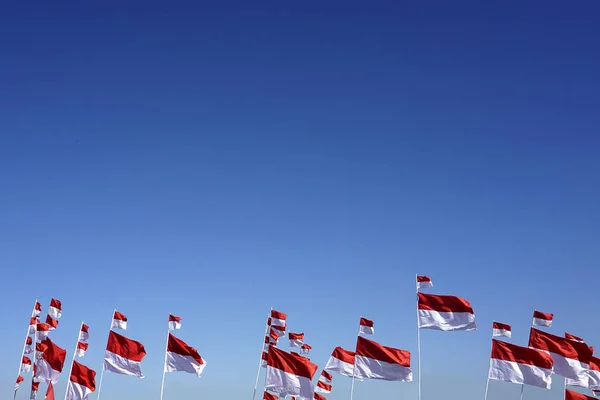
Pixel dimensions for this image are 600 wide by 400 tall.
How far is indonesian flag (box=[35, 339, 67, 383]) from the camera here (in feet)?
149

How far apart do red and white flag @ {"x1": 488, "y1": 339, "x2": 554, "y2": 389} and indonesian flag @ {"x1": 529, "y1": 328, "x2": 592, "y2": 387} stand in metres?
6.11

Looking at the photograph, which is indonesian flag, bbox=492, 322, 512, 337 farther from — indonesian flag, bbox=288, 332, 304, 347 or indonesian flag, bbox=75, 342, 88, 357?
indonesian flag, bbox=75, 342, 88, 357

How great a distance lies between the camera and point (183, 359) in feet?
156

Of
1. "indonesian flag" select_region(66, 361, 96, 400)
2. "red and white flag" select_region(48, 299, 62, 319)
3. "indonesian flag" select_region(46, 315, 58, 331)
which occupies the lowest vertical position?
"indonesian flag" select_region(66, 361, 96, 400)

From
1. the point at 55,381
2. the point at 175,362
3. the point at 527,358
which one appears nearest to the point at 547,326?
the point at 527,358

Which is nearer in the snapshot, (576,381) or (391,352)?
(391,352)

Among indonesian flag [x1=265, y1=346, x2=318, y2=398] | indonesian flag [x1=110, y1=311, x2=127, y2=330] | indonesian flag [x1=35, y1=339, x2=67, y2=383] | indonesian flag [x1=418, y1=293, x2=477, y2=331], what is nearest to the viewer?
indonesian flag [x1=418, y1=293, x2=477, y2=331]

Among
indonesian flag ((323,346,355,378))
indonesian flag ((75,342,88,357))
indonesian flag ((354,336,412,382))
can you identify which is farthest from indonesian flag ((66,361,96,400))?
indonesian flag ((323,346,355,378))

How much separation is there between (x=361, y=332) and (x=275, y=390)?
769 cm

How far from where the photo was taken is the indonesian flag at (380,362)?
44.2 meters

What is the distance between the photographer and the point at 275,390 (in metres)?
45.8

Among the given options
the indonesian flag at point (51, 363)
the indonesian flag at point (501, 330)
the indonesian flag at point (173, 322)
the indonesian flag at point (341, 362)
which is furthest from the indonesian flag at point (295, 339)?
the indonesian flag at point (51, 363)

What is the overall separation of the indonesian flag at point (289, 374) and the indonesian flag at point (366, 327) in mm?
5665

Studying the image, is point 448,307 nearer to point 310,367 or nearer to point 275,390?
point 310,367
